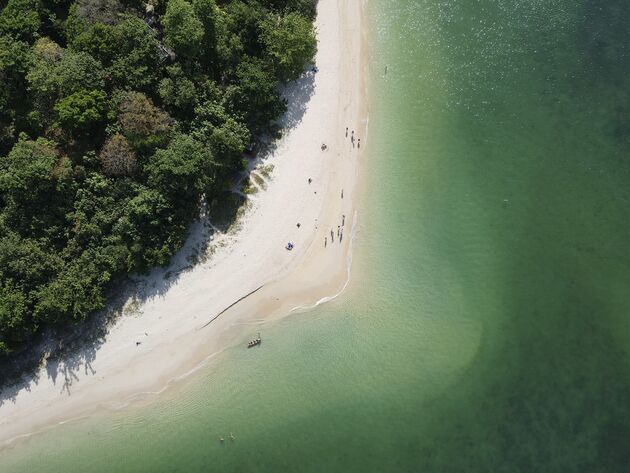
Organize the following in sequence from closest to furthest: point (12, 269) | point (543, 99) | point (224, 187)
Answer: point (12, 269), point (224, 187), point (543, 99)

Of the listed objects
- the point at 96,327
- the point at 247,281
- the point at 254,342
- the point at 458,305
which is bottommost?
the point at 458,305

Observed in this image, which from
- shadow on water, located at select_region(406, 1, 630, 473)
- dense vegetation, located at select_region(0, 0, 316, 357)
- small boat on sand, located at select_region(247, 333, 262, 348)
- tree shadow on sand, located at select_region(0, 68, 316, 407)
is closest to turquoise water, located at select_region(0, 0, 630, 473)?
shadow on water, located at select_region(406, 1, 630, 473)

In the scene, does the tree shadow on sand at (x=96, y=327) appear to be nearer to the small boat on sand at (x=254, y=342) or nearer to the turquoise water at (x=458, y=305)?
the turquoise water at (x=458, y=305)

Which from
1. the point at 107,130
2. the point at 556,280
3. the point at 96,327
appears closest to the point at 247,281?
the point at 96,327

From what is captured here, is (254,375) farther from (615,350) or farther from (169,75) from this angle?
(615,350)

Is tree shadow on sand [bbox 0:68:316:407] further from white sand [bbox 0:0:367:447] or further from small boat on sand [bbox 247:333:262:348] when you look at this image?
small boat on sand [bbox 247:333:262:348]

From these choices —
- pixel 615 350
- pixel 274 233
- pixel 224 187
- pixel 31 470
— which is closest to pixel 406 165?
pixel 274 233

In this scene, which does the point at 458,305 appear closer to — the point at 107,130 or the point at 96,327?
the point at 96,327
